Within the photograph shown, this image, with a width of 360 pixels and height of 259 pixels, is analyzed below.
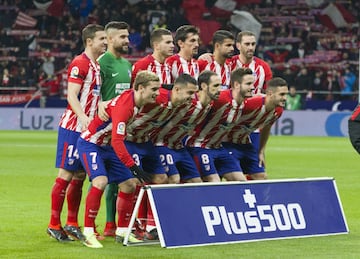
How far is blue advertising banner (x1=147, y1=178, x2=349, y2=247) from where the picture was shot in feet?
28.7

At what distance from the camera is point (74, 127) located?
9.66 metres

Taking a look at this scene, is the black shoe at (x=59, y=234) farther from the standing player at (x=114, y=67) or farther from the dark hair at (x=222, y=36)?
the dark hair at (x=222, y=36)

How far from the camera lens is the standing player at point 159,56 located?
10.4m

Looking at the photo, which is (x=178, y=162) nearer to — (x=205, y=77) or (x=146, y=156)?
(x=146, y=156)

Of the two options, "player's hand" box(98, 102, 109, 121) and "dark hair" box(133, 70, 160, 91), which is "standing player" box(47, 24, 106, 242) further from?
"dark hair" box(133, 70, 160, 91)

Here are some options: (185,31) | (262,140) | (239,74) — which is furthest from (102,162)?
(262,140)

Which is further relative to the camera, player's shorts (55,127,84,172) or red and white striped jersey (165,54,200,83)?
red and white striped jersey (165,54,200,83)

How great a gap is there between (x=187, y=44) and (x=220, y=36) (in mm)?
438

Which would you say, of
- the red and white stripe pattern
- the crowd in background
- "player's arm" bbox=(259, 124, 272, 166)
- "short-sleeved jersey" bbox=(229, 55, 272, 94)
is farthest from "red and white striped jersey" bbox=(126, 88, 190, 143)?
the red and white stripe pattern

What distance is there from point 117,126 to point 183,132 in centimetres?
122

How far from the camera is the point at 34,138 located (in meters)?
28.6

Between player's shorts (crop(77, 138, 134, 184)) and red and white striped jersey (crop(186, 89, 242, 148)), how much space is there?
47.3 inches

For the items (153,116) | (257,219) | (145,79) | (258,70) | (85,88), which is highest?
(145,79)

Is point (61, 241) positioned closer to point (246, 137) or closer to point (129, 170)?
point (129, 170)
